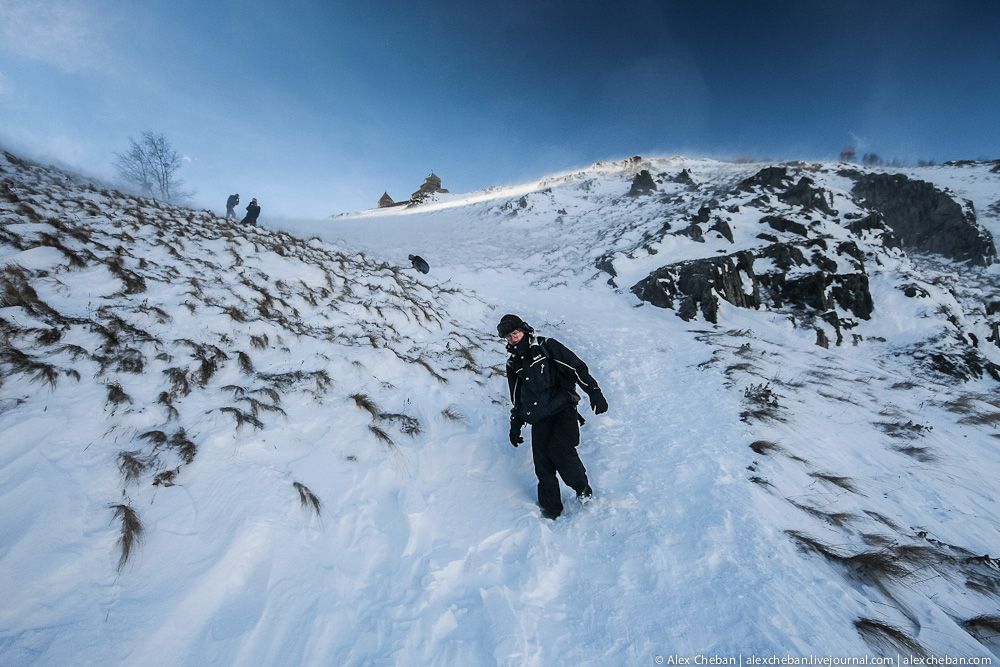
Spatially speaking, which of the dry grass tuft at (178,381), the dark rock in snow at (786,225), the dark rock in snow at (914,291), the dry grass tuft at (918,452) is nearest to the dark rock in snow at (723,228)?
the dark rock in snow at (786,225)

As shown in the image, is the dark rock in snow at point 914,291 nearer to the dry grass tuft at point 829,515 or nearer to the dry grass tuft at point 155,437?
the dry grass tuft at point 829,515

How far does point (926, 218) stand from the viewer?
28.6 meters

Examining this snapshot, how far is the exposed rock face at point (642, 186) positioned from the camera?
117 ft

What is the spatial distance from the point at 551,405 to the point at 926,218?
135ft

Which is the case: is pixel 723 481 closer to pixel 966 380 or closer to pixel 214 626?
pixel 214 626

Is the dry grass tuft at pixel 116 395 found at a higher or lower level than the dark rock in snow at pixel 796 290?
lower

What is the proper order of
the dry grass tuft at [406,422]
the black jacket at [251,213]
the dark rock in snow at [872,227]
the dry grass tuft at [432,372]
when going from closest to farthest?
the dry grass tuft at [406,422]
the dry grass tuft at [432,372]
the black jacket at [251,213]
the dark rock in snow at [872,227]

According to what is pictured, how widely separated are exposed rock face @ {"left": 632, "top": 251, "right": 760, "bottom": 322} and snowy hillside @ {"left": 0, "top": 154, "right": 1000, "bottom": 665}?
418 cm

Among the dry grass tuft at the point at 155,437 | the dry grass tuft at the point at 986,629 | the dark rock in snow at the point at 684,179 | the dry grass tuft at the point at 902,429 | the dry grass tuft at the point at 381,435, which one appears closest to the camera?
the dry grass tuft at the point at 986,629

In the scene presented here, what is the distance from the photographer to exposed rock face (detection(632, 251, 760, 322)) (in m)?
14.5

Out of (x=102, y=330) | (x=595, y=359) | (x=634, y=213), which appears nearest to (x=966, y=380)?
(x=595, y=359)

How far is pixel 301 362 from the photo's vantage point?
19.9 ft

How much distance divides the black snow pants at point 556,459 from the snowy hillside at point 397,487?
0.77ft

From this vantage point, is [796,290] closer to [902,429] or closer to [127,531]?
[902,429]
